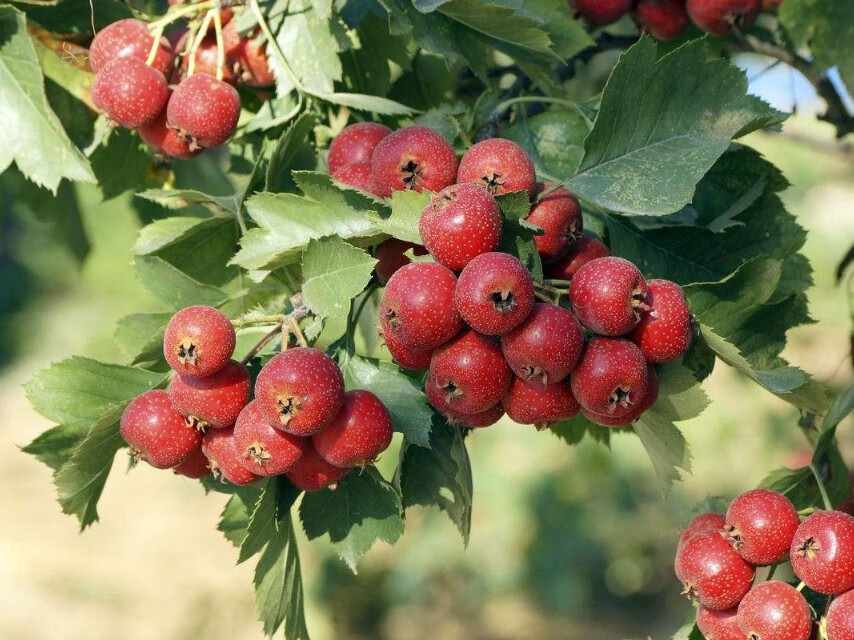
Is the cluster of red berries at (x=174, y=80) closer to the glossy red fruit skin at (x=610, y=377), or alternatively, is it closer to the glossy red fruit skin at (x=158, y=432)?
the glossy red fruit skin at (x=158, y=432)

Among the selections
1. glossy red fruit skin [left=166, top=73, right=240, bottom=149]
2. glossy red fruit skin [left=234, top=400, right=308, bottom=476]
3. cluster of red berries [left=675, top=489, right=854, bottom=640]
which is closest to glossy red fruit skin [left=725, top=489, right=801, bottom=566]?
cluster of red berries [left=675, top=489, right=854, bottom=640]

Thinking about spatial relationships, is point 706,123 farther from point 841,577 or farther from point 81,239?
point 81,239

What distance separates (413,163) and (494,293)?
231 millimetres

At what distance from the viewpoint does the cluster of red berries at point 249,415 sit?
1000 millimetres

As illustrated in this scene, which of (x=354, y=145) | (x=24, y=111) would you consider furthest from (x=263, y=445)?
(x=24, y=111)

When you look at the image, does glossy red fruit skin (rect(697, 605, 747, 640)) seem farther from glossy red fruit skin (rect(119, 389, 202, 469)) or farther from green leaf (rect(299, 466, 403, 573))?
glossy red fruit skin (rect(119, 389, 202, 469))

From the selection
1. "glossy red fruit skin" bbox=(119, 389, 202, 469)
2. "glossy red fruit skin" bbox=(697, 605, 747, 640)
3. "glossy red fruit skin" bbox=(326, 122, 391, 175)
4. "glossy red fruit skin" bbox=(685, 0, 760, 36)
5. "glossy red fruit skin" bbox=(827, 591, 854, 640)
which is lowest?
"glossy red fruit skin" bbox=(697, 605, 747, 640)

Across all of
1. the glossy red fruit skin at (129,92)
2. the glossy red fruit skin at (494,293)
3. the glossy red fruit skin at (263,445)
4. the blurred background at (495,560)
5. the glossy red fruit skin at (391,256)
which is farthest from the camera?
the blurred background at (495,560)

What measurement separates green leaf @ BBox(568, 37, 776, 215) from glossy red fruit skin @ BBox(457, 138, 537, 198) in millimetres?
90

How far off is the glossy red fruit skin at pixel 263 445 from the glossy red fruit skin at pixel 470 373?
0.17 metres

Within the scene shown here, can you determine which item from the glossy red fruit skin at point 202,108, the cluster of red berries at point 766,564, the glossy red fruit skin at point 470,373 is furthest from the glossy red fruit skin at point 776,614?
the glossy red fruit skin at point 202,108

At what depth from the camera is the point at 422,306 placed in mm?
977

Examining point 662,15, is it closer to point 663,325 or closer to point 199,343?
point 663,325

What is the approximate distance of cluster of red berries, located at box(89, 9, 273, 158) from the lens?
126cm
